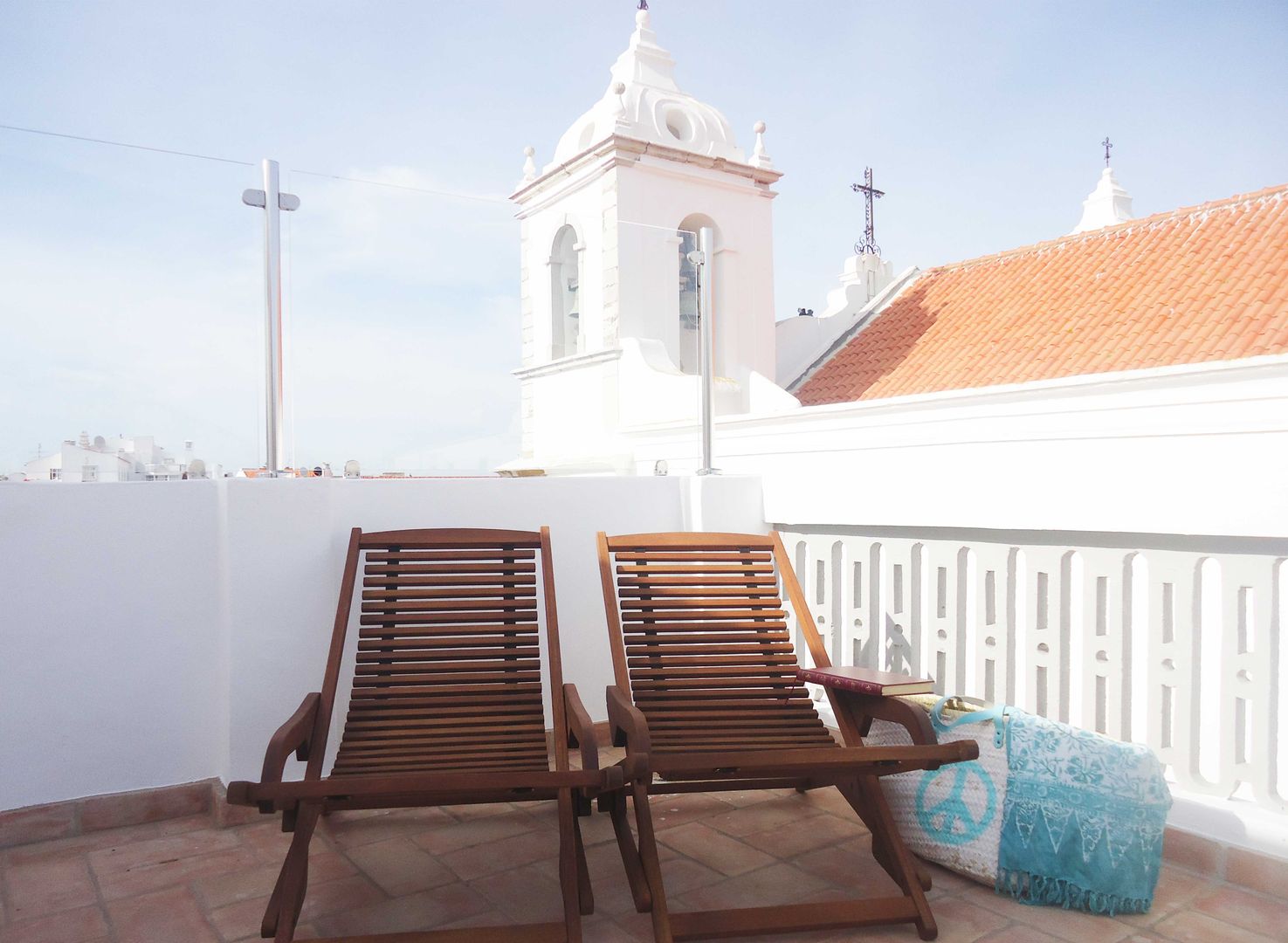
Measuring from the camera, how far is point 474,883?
2.73m

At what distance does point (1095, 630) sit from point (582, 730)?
170cm

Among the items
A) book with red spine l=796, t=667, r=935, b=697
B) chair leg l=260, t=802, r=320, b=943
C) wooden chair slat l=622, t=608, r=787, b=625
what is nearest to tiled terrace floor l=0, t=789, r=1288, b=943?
chair leg l=260, t=802, r=320, b=943

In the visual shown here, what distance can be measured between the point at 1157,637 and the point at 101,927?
303cm

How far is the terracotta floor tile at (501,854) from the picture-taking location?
283cm

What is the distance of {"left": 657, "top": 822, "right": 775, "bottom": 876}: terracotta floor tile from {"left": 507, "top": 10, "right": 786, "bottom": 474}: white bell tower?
6829 millimetres

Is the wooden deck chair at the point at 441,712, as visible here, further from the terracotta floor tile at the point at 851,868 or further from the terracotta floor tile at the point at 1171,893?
the terracotta floor tile at the point at 1171,893

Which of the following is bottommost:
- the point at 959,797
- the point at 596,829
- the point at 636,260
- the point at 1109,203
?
the point at 596,829

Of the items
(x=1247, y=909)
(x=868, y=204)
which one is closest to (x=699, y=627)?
(x=1247, y=909)

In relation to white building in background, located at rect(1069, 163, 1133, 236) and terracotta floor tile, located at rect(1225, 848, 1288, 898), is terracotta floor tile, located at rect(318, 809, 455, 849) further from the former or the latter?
white building in background, located at rect(1069, 163, 1133, 236)

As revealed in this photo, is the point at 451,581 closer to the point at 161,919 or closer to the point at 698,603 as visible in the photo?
the point at 698,603

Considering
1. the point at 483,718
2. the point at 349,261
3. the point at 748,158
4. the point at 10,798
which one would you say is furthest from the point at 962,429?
the point at 748,158

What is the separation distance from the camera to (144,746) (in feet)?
10.4

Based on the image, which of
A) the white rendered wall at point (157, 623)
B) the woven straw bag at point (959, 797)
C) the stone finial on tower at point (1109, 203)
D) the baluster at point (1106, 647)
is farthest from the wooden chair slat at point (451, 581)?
the stone finial on tower at point (1109, 203)

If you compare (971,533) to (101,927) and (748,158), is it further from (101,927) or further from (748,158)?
(748,158)
